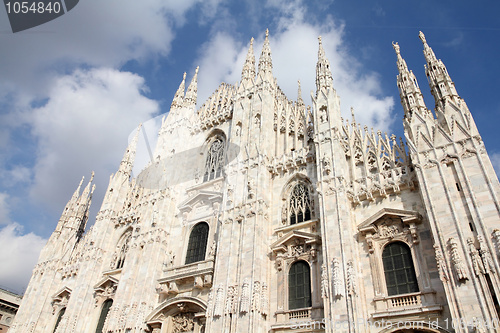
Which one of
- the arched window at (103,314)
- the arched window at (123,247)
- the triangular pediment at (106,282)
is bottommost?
the arched window at (103,314)

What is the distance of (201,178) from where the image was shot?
81.6 ft

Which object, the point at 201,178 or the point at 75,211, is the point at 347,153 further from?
the point at 75,211

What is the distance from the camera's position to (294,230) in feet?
57.0

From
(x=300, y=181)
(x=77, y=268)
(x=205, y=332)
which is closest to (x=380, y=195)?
(x=300, y=181)

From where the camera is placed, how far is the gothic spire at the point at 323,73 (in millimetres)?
21381

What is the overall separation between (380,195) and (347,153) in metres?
3.17

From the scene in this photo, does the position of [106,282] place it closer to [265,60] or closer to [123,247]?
[123,247]

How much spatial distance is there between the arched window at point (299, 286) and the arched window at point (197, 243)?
592 cm

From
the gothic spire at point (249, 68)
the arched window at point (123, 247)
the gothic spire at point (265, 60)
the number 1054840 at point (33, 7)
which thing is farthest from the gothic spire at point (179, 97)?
the number 1054840 at point (33, 7)

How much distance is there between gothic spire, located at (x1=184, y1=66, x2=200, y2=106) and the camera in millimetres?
30750

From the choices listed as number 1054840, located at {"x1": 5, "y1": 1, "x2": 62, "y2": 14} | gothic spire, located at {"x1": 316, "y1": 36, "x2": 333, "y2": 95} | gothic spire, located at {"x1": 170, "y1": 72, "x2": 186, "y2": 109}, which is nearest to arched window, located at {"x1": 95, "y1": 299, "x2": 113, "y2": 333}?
gothic spire, located at {"x1": 170, "y1": 72, "x2": 186, "y2": 109}

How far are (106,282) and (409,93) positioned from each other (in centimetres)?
2092

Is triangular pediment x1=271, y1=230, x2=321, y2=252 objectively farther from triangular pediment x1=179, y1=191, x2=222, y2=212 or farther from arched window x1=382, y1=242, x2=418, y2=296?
triangular pediment x1=179, y1=191, x2=222, y2=212

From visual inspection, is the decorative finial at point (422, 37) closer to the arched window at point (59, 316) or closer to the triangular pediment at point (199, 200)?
the triangular pediment at point (199, 200)
